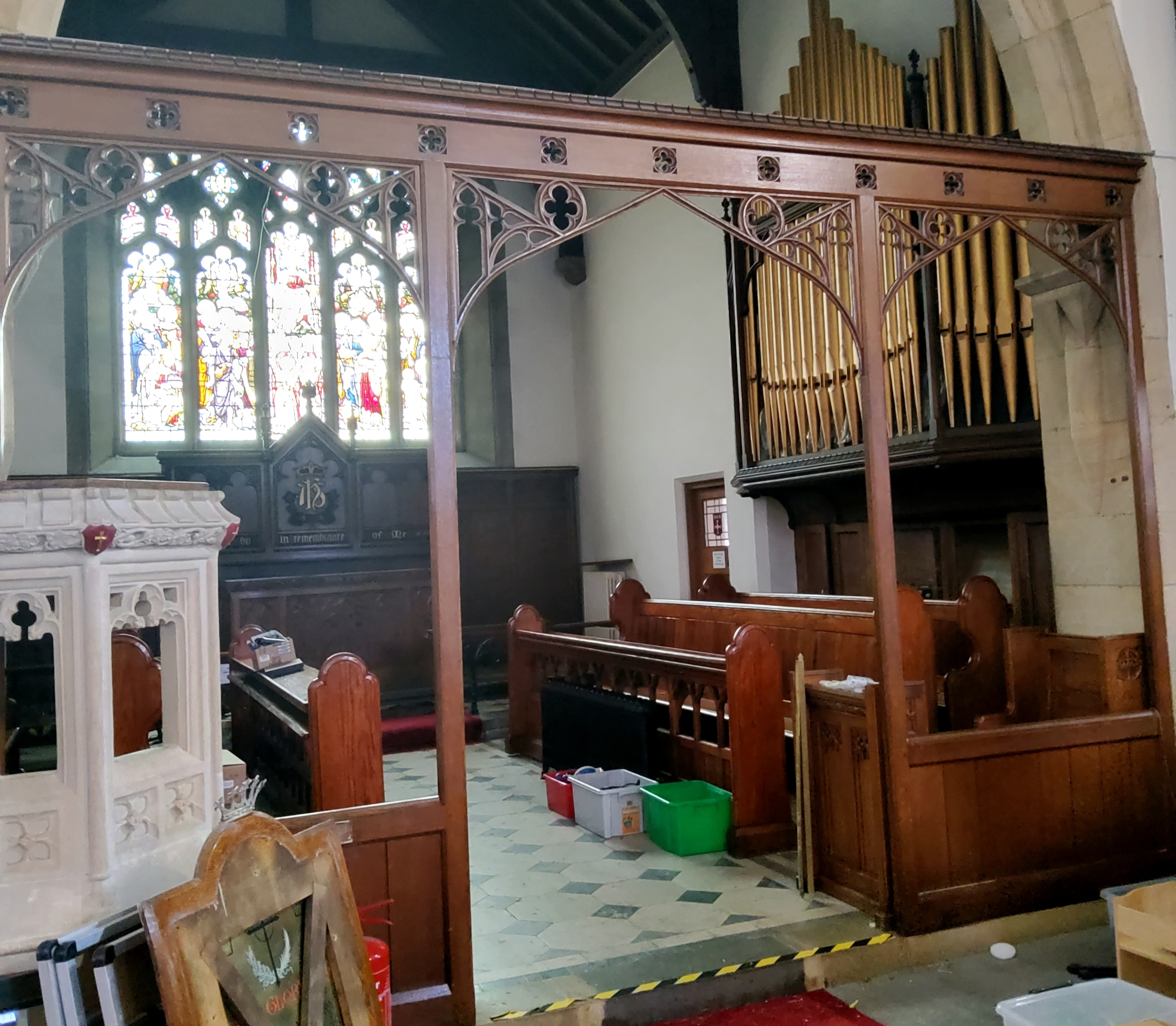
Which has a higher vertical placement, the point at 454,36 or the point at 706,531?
the point at 454,36

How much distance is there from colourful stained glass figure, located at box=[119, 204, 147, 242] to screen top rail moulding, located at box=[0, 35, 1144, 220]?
292 inches

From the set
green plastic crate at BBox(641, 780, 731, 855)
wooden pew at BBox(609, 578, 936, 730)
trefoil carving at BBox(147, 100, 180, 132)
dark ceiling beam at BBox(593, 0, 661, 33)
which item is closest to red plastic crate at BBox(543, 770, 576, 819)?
green plastic crate at BBox(641, 780, 731, 855)

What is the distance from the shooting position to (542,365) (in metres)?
10.6

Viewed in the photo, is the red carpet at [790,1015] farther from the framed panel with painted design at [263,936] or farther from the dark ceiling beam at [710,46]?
the dark ceiling beam at [710,46]

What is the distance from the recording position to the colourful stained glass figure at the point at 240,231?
31.9 ft

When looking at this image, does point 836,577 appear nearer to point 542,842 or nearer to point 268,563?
point 542,842

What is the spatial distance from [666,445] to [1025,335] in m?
4.17

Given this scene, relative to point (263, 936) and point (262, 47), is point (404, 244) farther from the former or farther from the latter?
point (263, 936)

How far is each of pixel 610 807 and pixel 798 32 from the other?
5.48 m

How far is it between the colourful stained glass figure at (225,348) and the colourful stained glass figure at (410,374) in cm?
144

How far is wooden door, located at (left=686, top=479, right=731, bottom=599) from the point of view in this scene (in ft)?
27.0

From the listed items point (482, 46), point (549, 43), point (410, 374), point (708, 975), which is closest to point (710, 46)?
point (549, 43)

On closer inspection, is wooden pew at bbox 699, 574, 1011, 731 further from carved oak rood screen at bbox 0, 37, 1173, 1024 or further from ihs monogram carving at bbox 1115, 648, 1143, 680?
carved oak rood screen at bbox 0, 37, 1173, 1024

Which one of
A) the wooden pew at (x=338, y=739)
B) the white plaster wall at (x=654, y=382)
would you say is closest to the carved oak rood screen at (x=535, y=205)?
the wooden pew at (x=338, y=739)
